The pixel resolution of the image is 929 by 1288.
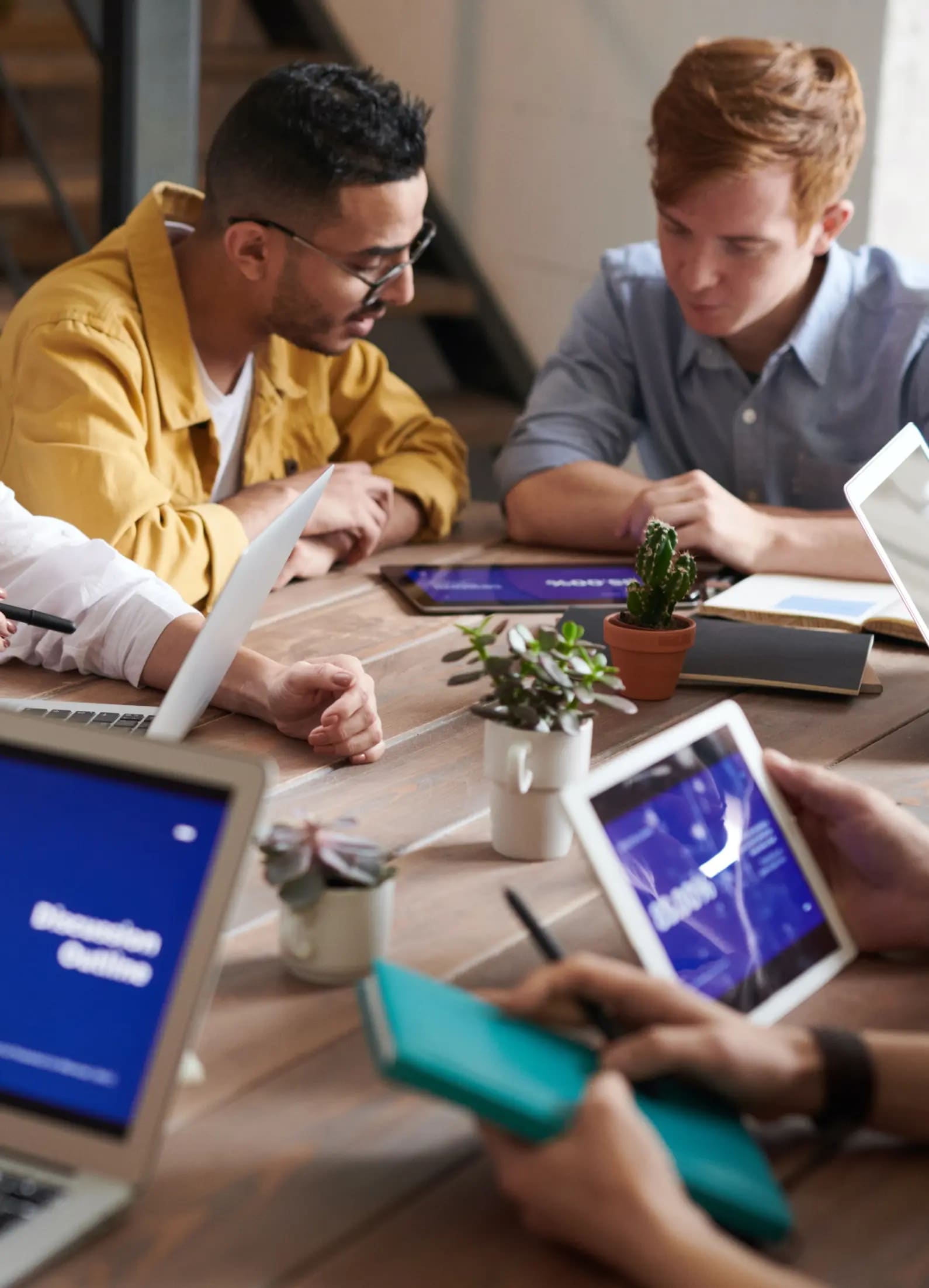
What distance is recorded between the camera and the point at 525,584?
6.52ft

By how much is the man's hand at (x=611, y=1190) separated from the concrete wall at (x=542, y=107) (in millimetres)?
2738

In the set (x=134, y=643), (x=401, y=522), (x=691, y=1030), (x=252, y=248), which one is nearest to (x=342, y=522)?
(x=401, y=522)

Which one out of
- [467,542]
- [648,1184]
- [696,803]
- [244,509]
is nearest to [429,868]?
[696,803]

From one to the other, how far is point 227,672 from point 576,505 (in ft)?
2.70

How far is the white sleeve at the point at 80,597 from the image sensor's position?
1575 mm

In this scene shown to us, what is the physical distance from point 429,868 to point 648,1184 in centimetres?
49

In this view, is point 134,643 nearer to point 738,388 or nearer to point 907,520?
point 907,520

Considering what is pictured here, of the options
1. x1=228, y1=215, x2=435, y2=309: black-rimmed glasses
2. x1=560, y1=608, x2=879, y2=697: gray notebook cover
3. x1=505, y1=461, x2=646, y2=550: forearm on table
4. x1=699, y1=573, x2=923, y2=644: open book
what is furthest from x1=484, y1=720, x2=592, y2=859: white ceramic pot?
x1=228, y1=215, x2=435, y2=309: black-rimmed glasses

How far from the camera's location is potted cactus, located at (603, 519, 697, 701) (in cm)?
154

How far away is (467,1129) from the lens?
0.87 m

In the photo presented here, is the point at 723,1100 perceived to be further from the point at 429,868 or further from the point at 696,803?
the point at 429,868

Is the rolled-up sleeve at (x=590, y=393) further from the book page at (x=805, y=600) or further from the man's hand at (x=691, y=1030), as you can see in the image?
the man's hand at (x=691, y=1030)

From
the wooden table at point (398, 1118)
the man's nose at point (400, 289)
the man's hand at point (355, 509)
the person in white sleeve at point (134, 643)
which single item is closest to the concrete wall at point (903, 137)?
the man's nose at point (400, 289)

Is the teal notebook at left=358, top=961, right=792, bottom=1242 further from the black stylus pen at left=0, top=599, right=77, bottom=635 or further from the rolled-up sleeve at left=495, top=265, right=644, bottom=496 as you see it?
the rolled-up sleeve at left=495, top=265, right=644, bottom=496
